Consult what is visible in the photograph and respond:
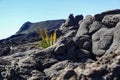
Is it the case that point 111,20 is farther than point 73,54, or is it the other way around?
point 111,20

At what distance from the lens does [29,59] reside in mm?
15609

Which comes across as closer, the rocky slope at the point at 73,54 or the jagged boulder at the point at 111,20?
the rocky slope at the point at 73,54

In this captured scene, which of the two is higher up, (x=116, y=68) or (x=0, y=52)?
(x=116, y=68)

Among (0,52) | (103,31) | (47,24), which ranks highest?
(103,31)

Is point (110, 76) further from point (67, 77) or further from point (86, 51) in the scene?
point (86, 51)

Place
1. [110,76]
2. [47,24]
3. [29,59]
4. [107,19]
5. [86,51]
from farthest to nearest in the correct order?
1. [47,24]
2. [107,19]
3. [86,51]
4. [29,59]
5. [110,76]

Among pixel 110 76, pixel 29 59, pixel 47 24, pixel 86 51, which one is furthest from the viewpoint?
pixel 47 24

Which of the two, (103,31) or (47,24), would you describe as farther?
(47,24)

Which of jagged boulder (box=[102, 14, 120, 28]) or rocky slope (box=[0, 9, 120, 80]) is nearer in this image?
rocky slope (box=[0, 9, 120, 80])

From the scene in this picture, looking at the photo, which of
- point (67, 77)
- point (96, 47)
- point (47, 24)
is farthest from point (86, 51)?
point (47, 24)

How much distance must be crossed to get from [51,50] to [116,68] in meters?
6.86

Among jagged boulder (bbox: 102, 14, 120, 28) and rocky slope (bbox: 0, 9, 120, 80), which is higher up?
jagged boulder (bbox: 102, 14, 120, 28)

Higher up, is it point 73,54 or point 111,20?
point 111,20

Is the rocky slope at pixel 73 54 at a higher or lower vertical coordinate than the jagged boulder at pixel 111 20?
lower
